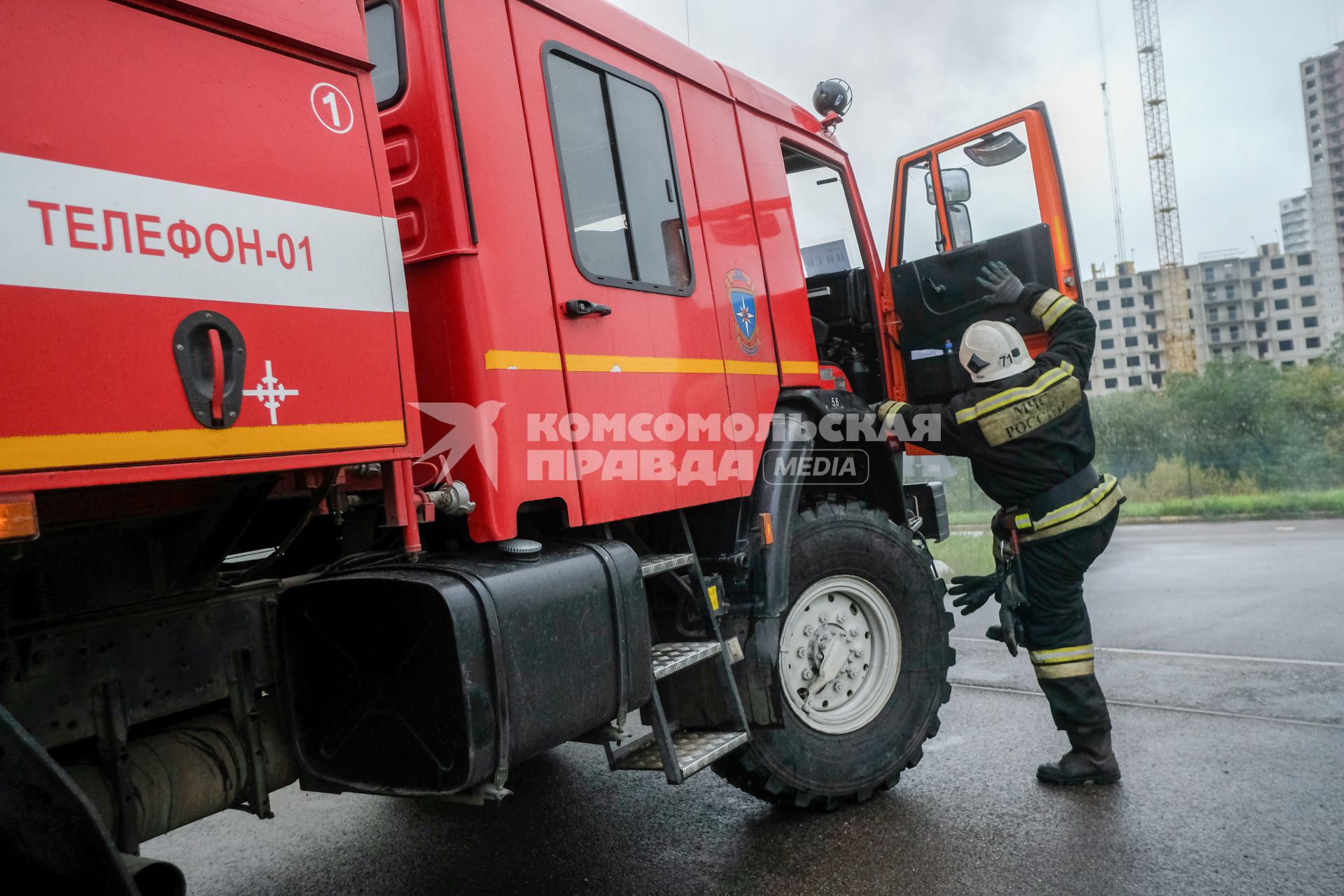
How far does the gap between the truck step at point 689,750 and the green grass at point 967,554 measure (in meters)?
8.03

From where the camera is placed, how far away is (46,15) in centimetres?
173

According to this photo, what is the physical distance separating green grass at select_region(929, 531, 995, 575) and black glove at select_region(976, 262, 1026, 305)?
6.88 meters

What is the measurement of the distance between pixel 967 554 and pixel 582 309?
11.8 meters

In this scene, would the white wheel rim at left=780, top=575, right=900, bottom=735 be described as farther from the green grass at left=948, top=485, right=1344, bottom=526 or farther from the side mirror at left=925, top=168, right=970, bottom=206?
the green grass at left=948, top=485, right=1344, bottom=526

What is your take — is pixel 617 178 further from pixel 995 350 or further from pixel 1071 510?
pixel 1071 510

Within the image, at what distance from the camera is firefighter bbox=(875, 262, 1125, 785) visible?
3922 mm

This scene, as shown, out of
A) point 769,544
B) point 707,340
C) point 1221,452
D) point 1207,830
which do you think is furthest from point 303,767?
point 1221,452

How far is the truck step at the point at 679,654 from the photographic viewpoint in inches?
114

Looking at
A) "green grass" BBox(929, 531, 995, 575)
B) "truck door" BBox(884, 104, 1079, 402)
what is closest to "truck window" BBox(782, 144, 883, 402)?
"truck door" BBox(884, 104, 1079, 402)

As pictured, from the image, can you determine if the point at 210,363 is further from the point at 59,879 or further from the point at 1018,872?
the point at 1018,872

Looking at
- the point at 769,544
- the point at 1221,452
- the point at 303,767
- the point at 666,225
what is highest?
the point at 666,225

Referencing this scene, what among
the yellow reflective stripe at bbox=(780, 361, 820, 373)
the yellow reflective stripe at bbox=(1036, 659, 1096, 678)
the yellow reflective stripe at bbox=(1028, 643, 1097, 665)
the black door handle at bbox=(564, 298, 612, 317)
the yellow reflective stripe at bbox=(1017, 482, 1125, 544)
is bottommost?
the yellow reflective stripe at bbox=(1036, 659, 1096, 678)

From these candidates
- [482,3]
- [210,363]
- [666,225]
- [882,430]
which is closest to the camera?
[210,363]

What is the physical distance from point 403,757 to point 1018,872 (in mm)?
2064
